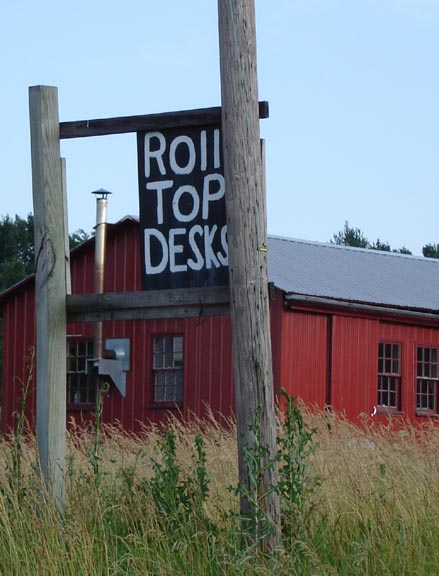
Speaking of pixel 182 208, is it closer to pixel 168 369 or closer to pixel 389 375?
pixel 168 369

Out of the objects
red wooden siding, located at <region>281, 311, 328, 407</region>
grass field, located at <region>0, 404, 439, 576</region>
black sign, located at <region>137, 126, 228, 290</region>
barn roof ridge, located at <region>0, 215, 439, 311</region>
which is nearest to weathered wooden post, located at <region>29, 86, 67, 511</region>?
grass field, located at <region>0, 404, 439, 576</region>

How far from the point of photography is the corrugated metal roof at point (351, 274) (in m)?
25.3

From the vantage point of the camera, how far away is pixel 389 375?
86.9 feet

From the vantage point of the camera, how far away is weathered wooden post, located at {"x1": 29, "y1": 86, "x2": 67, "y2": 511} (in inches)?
312

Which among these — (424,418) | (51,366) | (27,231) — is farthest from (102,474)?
(27,231)

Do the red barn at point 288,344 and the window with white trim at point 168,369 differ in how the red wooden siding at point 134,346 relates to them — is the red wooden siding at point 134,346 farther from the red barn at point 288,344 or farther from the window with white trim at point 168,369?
the window with white trim at point 168,369

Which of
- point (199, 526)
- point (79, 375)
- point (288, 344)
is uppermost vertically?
point (288, 344)

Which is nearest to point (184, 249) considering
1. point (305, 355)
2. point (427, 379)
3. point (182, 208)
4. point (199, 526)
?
point (182, 208)

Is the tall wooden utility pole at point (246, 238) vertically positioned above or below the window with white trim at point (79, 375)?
above

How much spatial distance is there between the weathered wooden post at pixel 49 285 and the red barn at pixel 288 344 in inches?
597

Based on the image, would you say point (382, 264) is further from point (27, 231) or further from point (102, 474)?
point (27, 231)

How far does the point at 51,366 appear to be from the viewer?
795 centimetres

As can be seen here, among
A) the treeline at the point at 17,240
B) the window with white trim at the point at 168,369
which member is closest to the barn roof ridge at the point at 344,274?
the window with white trim at the point at 168,369

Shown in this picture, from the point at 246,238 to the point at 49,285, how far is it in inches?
63.2
